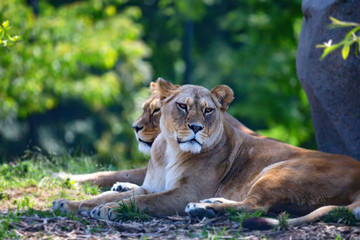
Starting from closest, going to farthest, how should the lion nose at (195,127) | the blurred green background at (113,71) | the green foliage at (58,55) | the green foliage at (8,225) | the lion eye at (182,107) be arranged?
the green foliage at (8,225) → the lion nose at (195,127) → the lion eye at (182,107) → the green foliage at (58,55) → the blurred green background at (113,71)

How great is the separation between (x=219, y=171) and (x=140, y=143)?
3.77 feet

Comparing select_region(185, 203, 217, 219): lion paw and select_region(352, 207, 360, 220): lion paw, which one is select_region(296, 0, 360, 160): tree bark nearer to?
select_region(352, 207, 360, 220): lion paw

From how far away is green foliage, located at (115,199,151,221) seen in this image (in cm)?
484

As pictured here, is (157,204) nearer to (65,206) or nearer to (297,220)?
(65,206)

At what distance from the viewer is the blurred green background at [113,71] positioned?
1462cm

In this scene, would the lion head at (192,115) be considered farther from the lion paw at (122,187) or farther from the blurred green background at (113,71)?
the blurred green background at (113,71)

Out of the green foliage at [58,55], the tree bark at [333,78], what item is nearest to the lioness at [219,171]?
the tree bark at [333,78]

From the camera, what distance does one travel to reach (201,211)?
471 centimetres

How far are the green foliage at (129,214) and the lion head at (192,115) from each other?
0.74 meters

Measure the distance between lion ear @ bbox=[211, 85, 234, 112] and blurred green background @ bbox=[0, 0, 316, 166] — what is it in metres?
7.46

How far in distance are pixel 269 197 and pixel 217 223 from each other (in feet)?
1.91

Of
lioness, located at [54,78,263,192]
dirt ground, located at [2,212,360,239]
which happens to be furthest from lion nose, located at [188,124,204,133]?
dirt ground, located at [2,212,360,239]

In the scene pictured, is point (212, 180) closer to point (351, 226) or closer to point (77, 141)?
point (351, 226)

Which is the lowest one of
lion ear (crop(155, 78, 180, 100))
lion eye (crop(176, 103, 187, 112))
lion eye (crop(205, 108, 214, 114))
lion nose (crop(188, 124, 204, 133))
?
lion nose (crop(188, 124, 204, 133))
